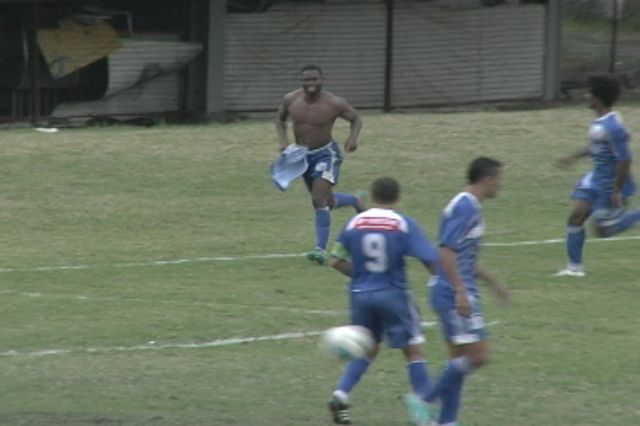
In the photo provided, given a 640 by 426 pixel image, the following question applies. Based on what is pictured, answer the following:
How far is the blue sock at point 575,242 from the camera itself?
16.1m

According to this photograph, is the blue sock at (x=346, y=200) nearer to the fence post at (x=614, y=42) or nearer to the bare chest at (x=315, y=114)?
the bare chest at (x=315, y=114)

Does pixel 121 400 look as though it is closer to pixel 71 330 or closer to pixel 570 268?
pixel 71 330

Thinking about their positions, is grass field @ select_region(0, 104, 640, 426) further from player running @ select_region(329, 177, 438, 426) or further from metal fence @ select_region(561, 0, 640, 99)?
metal fence @ select_region(561, 0, 640, 99)

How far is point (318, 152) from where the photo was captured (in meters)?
17.7

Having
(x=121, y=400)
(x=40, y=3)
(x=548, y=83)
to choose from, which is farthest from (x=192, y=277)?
(x=548, y=83)

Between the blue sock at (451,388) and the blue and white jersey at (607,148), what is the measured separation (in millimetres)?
5884

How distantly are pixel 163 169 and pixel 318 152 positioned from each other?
6.18 meters

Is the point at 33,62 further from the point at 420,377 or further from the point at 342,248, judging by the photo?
the point at 420,377

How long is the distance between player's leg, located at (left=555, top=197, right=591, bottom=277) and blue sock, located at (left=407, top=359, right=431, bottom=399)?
5.79 metres

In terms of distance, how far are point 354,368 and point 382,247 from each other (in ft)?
2.62

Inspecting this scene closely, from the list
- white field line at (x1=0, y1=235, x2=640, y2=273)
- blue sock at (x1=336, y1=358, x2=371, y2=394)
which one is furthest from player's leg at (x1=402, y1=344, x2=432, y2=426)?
white field line at (x1=0, y1=235, x2=640, y2=273)

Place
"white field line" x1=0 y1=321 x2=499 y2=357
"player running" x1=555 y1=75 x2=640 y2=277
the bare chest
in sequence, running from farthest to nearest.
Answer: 1. the bare chest
2. "player running" x1=555 y1=75 x2=640 y2=277
3. "white field line" x1=0 y1=321 x2=499 y2=357

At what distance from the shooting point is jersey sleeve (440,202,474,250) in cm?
1020

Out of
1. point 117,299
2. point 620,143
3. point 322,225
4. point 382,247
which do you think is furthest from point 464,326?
point 322,225
